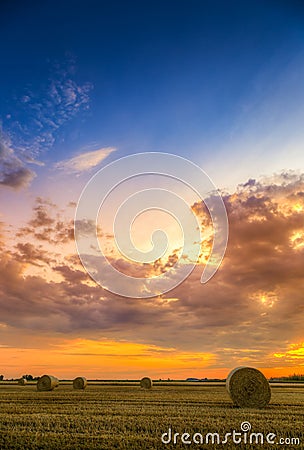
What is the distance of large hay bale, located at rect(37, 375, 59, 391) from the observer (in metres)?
29.9

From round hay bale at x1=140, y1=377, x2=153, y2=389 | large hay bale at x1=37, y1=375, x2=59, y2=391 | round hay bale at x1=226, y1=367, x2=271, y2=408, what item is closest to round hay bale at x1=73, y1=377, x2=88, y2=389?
large hay bale at x1=37, y1=375, x2=59, y2=391

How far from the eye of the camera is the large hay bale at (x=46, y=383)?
29867 mm

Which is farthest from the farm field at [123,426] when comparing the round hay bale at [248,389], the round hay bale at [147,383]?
the round hay bale at [147,383]

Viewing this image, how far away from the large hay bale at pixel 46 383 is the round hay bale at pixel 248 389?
49.9 feet

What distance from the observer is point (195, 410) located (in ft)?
53.1

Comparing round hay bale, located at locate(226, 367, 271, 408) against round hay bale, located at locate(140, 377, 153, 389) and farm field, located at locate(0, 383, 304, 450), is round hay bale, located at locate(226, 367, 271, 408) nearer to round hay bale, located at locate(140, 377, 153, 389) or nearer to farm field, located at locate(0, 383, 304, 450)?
farm field, located at locate(0, 383, 304, 450)

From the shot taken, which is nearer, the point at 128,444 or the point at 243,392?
the point at 128,444

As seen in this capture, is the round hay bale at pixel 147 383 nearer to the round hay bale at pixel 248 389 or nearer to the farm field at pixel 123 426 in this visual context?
the round hay bale at pixel 248 389

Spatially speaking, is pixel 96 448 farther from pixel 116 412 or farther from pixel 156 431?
pixel 116 412

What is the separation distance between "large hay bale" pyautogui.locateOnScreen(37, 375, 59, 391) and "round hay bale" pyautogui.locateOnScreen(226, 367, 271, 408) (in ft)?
49.9

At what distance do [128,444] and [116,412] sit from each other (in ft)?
19.4

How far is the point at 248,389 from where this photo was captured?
19688 mm

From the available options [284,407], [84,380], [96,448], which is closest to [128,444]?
[96,448]

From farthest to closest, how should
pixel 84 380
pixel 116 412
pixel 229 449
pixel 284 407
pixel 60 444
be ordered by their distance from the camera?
1. pixel 84 380
2. pixel 284 407
3. pixel 116 412
4. pixel 60 444
5. pixel 229 449
